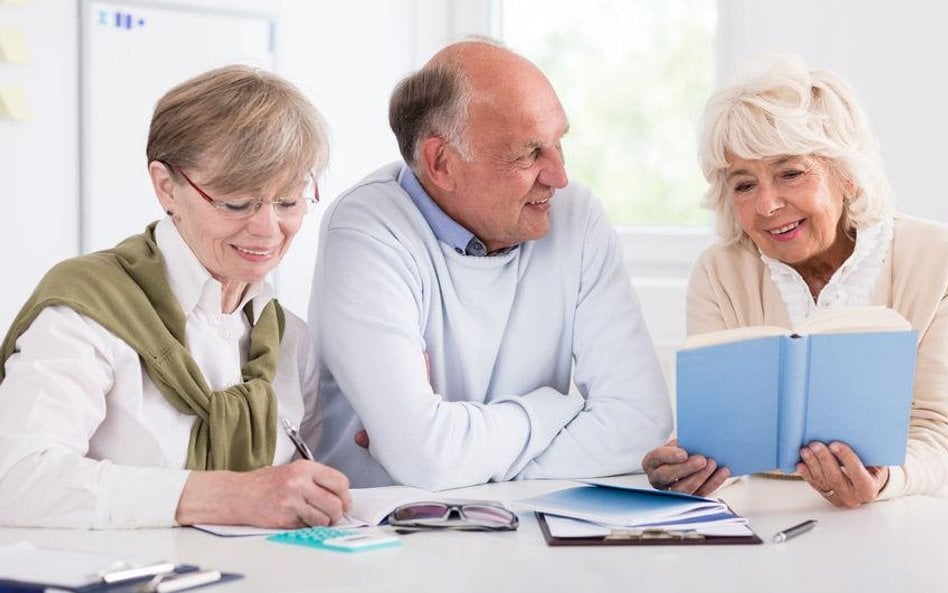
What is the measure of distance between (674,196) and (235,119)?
8.07ft

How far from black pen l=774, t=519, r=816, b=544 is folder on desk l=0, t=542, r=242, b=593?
2.25 ft

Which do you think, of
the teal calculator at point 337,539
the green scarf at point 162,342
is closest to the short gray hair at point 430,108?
the green scarf at point 162,342

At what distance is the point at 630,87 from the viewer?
14.1ft

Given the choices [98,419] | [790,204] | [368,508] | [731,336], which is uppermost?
[790,204]

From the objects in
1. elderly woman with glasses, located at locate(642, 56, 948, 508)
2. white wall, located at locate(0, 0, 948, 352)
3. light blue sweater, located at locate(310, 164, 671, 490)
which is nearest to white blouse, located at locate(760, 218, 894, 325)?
elderly woman with glasses, located at locate(642, 56, 948, 508)

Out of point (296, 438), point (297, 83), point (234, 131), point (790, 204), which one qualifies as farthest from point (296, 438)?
point (297, 83)

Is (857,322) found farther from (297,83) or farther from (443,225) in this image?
(297,83)

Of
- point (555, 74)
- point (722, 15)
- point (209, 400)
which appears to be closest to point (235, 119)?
point (209, 400)

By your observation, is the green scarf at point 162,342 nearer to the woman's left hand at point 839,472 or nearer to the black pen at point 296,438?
the black pen at point 296,438

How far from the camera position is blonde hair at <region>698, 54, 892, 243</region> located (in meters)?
2.32

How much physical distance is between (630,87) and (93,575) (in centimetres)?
320

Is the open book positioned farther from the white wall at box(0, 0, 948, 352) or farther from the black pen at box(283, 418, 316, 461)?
the white wall at box(0, 0, 948, 352)

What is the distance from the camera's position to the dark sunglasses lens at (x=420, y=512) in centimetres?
170

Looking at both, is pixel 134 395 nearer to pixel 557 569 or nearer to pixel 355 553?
pixel 355 553
